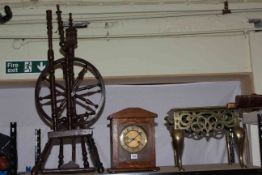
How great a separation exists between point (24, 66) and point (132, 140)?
796 mm

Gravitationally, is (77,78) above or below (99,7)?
below

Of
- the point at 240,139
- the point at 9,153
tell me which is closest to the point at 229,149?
the point at 240,139

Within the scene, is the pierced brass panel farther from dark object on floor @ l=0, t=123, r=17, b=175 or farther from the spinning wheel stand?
dark object on floor @ l=0, t=123, r=17, b=175

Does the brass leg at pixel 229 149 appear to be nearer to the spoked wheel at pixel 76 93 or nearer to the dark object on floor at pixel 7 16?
the spoked wheel at pixel 76 93

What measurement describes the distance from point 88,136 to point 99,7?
814mm

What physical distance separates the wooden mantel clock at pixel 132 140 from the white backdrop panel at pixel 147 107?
1.60ft

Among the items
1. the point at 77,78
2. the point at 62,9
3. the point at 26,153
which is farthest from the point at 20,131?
the point at 62,9

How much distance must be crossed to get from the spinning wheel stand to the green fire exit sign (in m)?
0.09

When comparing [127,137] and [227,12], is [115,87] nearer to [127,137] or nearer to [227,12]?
[127,137]

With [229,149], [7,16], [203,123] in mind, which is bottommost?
[229,149]

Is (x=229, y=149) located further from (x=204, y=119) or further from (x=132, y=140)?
(x=132, y=140)

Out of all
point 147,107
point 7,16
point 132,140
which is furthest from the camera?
point 147,107

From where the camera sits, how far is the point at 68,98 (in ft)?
7.11

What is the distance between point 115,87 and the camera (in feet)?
8.45
